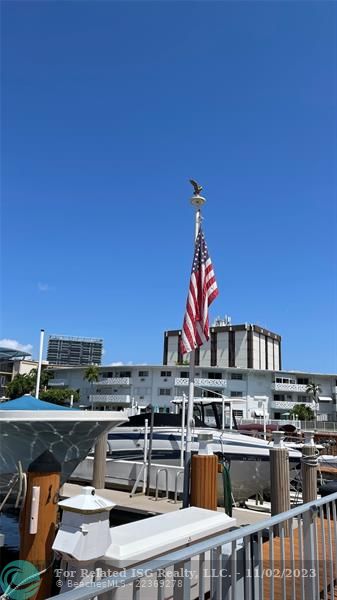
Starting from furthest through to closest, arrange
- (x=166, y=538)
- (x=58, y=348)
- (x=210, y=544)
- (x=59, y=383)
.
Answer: (x=58, y=348), (x=59, y=383), (x=166, y=538), (x=210, y=544)

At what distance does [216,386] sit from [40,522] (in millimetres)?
55717

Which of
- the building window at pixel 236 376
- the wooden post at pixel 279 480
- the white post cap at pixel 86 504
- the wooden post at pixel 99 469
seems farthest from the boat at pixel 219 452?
the building window at pixel 236 376

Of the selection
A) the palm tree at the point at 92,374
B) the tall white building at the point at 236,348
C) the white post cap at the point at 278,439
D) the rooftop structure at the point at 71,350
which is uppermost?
the rooftop structure at the point at 71,350

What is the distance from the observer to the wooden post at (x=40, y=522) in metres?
3.86

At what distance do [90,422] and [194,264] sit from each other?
3984 mm

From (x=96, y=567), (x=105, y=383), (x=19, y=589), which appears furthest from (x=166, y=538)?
(x=105, y=383)

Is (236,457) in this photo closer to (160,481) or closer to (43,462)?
(160,481)

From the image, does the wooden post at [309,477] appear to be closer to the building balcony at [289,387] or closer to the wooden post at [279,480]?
the wooden post at [279,480]

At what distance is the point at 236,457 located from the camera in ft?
36.4

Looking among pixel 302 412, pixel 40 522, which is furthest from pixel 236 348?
pixel 40 522

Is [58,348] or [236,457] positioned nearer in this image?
[236,457]

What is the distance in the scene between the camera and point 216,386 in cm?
5834

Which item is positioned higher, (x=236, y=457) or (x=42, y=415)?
(x=42, y=415)

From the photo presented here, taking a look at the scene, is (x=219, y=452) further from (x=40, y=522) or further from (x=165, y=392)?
(x=165, y=392)
